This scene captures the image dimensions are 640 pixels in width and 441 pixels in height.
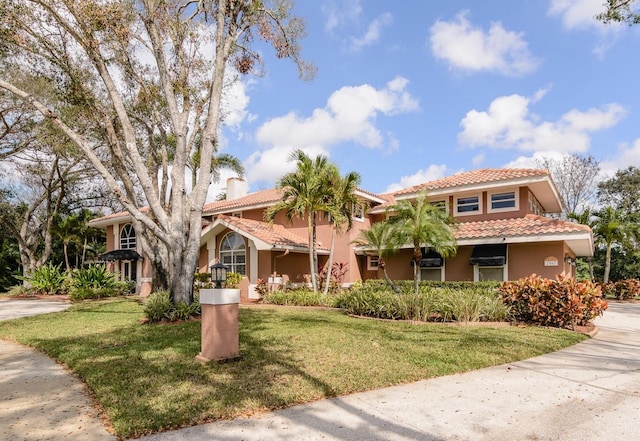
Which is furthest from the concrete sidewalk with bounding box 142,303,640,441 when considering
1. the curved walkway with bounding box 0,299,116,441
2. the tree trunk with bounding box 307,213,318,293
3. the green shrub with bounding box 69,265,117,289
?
the green shrub with bounding box 69,265,117,289

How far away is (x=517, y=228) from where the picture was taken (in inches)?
669

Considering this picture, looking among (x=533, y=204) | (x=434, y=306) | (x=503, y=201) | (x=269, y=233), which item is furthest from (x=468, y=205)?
(x=269, y=233)

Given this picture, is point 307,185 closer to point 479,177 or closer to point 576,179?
point 479,177

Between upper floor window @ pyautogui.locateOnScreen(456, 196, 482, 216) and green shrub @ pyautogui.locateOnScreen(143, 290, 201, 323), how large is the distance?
13.9 meters

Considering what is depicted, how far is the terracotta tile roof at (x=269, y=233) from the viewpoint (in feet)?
64.9

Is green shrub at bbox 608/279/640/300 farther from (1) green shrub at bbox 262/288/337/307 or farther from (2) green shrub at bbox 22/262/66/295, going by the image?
(2) green shrub at bbox 22/262/66/295

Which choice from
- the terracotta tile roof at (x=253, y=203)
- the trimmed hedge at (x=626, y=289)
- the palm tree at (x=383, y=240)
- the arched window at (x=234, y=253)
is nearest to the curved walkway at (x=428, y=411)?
the palm tree at (x=383, y=240)

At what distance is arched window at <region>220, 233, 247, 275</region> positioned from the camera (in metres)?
21.9

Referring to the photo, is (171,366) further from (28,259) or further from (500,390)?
(28,259)

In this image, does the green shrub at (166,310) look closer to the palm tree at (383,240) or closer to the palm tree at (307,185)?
the palm tree at (307,185)

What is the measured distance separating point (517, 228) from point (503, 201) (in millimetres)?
2859

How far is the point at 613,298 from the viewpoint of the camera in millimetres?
27734

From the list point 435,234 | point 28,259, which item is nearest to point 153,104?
point 435,234

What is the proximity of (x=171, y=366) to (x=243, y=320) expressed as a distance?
5.60 m
